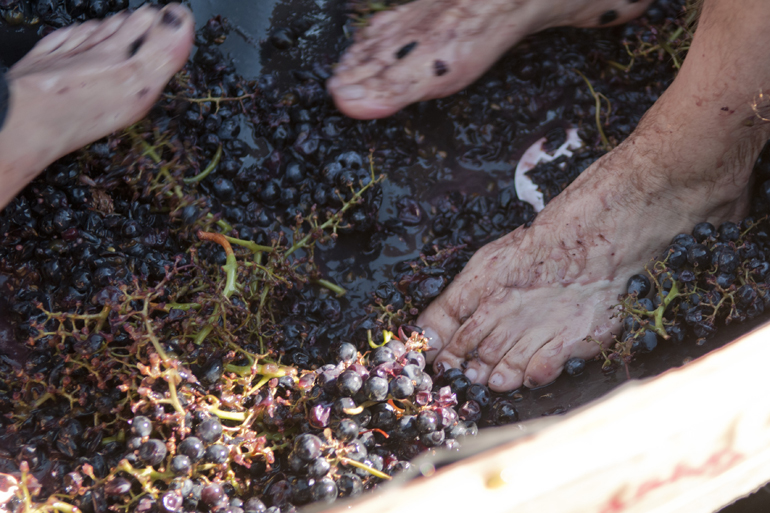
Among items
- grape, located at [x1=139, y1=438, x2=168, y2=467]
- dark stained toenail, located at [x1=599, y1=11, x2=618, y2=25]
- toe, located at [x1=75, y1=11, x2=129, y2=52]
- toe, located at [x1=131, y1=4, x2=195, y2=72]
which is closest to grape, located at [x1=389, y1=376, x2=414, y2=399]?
grape, located at [x1=139, y1=438, x2=168, y2=467]

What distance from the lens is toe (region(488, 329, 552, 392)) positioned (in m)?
1.61

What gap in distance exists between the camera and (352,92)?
1818mm

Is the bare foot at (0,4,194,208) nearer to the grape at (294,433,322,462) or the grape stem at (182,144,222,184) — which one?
the grape stem at (182,144,222,184)

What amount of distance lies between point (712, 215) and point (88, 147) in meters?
1.85

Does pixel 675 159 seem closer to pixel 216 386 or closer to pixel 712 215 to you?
pixel 712 215

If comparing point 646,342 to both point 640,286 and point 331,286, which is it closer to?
point 640,286

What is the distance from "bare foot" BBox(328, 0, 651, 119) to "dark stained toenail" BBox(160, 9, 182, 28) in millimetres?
519

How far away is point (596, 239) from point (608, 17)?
0.88 m

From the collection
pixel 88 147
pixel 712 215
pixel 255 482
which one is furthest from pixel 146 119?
pixel 712 215

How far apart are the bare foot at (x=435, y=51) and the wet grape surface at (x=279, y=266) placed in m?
0.11

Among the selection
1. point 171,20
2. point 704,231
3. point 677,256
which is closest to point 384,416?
point 677,256

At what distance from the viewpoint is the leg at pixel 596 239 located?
1.48 meters

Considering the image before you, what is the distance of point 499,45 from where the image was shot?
6.09 feet

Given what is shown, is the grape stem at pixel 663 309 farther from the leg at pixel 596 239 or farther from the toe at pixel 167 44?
the toe at pixel 167 44
